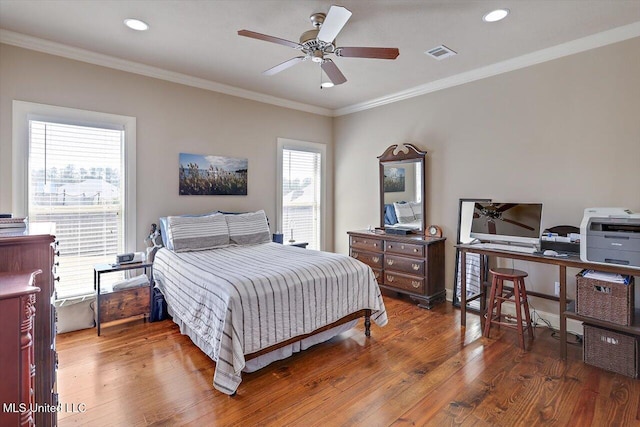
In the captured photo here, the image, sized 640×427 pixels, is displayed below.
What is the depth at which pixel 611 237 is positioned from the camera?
2.48 metres

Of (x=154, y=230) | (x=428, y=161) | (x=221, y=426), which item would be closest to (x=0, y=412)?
(x=221, y=426)

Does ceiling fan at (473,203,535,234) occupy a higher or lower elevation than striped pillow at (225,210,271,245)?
higher

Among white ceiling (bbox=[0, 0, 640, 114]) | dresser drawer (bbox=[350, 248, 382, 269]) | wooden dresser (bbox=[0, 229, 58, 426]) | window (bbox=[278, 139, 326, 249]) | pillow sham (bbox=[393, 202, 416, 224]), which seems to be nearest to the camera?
wooden dresser (bbox=[0, 229, 58, 426])

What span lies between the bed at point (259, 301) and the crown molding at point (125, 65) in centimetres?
207

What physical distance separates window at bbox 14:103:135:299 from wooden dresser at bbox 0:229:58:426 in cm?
208

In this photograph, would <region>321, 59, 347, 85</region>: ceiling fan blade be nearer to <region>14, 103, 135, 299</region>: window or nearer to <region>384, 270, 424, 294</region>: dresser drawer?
<region>14, 103, 135, 299</region>: window

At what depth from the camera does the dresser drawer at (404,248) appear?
3959 mm

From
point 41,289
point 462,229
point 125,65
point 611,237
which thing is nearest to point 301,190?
point 462,229

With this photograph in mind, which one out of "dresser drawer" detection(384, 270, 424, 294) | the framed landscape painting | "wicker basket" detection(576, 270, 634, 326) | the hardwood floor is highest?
the framed landscape painting

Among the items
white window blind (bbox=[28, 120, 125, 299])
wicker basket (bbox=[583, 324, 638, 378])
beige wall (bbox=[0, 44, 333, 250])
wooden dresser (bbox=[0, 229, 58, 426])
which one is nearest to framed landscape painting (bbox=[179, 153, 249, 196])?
beige wall (bbox=[0, 44, 333, 250])

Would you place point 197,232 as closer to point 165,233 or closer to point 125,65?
point 165,233

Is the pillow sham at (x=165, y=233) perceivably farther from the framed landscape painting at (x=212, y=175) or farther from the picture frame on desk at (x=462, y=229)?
the picture frame on desk at (x=462, y=229)

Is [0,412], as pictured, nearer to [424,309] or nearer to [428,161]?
[424,309]

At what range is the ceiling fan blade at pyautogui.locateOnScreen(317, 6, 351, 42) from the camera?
6.77 ft
